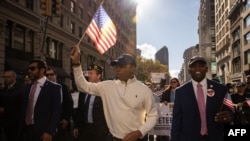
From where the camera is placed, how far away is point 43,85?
5.60 metres

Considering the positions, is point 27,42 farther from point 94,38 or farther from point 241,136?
point 241,136

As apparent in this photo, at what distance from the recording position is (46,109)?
17.9ft

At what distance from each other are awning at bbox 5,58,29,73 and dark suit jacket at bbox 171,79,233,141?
21135 mm

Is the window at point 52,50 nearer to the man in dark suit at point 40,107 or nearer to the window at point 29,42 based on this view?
the window at point 29,42

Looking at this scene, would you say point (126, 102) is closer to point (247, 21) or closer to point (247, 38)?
point (247, 38)

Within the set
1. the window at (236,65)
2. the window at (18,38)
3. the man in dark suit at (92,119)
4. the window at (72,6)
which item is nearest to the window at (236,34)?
the window at (236,65)

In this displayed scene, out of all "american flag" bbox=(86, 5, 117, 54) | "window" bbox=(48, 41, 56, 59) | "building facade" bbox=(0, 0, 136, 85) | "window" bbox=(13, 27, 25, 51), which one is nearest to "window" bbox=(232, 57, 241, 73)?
"building facade" bbox=(0, 0, 136, 85)

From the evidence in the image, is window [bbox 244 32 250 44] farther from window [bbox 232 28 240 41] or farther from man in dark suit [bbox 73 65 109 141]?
man in dark suit [bbox 73 65 109 141]

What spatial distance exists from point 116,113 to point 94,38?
363 cm

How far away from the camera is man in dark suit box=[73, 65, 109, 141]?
6949 mm

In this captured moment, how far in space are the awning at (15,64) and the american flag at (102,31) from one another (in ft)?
56.2

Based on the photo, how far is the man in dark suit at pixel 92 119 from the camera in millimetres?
6949

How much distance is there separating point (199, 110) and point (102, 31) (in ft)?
14.5

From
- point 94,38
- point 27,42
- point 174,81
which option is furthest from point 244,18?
point 94,38
